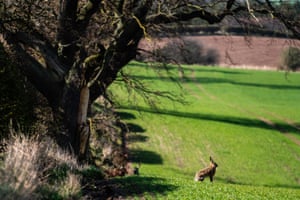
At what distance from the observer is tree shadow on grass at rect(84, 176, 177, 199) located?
11.1 m

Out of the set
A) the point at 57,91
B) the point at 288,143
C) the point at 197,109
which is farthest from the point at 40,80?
the point at 197,109

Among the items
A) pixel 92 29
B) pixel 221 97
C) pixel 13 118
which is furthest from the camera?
pixel 221 97

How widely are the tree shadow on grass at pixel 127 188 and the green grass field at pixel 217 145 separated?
0.03 meters

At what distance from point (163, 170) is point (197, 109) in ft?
95.3

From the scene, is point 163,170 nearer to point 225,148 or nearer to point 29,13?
point 225,148

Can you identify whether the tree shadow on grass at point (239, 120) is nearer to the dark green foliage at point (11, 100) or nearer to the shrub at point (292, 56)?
the shrub at point (292, 56)

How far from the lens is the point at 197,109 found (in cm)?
5678

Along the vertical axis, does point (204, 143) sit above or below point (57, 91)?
below

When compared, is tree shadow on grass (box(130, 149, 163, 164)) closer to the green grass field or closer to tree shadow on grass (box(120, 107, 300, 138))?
the green grass field

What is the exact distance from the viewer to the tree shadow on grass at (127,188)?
11.1 metres

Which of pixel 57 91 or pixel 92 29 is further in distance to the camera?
pixel 92 29

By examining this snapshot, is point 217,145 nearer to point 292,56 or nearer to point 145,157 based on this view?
point 145,157

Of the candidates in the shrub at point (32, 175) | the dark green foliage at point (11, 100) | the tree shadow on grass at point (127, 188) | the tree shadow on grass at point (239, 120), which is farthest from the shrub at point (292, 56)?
the shrub at point (32, 175)

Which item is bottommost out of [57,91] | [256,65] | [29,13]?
[256,65]
